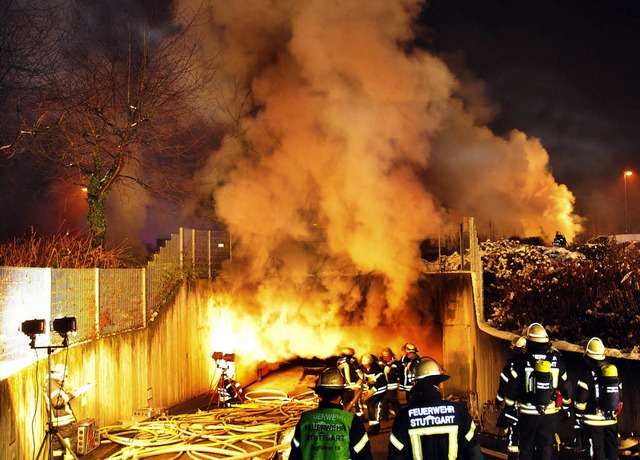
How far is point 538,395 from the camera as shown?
23.7 ft

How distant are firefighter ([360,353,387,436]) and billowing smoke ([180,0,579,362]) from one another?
5409 millimetres

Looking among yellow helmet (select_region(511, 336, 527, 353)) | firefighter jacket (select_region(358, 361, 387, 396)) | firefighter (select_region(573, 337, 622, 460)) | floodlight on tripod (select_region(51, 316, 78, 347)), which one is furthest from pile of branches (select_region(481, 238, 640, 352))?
floodlight on tripod (select_region(51, 316, 78, 347))

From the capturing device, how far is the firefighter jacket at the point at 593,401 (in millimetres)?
7270

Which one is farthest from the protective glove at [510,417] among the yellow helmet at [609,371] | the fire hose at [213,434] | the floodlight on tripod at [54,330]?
the floodlight on tripod at [54,330]

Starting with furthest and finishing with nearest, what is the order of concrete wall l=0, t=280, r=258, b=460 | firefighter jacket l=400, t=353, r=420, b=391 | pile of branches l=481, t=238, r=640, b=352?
firefighter jacket l=400, t=353, r=420, b=391, pile of branches l=481, t=238, r=640, b=352, concrete wall l=0, t=280, r=258, b=460

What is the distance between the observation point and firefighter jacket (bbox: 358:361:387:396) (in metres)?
11.2

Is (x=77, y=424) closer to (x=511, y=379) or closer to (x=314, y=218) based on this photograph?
(x=511, y=379)

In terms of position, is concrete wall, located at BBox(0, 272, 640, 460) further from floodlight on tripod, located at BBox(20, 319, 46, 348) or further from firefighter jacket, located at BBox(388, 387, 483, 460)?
firefighter jacket, located at BBox(388, 387, 483, 460)

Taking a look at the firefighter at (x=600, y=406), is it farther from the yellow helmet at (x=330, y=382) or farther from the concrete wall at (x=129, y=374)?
the concrete wall at (x=129, y=374)

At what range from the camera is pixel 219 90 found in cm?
1736

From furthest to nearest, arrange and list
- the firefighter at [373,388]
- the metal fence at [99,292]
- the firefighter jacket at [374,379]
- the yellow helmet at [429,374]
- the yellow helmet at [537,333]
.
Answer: the firefighter jacket at [374,379] < the firefighter at [373,388] < the metal fence at [99,292] < the yellow helmet at [537,333] < the yellow helmet at [429,374]

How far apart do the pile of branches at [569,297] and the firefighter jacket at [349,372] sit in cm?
340

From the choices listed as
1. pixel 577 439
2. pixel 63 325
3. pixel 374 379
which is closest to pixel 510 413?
pixel 577 439

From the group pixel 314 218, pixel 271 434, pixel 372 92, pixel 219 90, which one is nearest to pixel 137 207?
pixel 219 90
